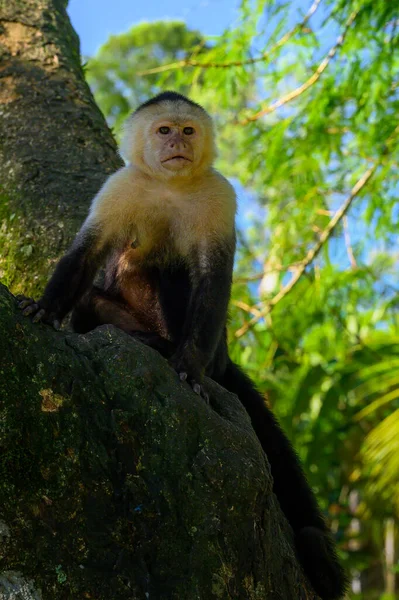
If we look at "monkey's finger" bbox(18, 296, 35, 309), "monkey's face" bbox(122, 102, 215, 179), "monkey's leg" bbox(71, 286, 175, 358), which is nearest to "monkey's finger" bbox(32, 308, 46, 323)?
"monkey's finger" bbox(18, 296, 35, 309)

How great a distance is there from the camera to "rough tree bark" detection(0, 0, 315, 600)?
76.3 inches

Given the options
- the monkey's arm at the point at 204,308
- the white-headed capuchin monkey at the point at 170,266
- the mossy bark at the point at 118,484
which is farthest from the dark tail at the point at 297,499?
the monkey's arm at the point at 204,308

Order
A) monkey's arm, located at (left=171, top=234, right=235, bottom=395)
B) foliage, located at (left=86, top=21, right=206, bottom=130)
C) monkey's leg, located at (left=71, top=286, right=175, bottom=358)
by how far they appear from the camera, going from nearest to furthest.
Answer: monkey's arm, located at (left=171, top=234, right=235, bottom=395), monkey's leg, located at (left=71, top=286, right=175, bottom=358), foliage, located at (left=86, top=21, right=206, bottom=130)

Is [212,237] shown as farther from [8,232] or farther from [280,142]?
[280,142]

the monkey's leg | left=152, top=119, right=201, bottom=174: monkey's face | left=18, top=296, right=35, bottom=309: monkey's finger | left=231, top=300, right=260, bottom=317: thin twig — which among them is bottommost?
left=18, top=296, right=35, bottom=309: monkey's finger

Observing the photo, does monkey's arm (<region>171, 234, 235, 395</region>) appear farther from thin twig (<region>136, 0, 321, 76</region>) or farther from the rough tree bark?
thin twig (<region>136, 0, 321, 76</region>)

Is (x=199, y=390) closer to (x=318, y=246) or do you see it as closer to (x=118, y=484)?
(x=118, y=484)

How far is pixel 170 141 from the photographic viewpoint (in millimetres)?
3629

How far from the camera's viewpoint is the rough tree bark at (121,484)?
76.3 inches

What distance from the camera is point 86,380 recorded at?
2234 mm

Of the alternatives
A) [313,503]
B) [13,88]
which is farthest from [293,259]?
[313,503]

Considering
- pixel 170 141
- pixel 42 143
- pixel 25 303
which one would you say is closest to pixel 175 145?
pixel 170 141

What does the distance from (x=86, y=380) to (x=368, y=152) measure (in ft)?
15.1

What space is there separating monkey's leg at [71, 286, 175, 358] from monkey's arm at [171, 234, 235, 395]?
7.0 inches
